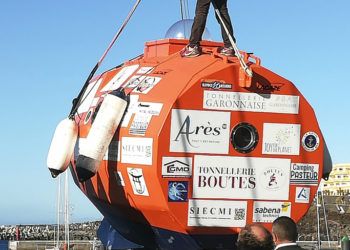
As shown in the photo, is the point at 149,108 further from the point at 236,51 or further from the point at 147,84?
the point at 236,51

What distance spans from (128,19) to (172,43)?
2.11 feet

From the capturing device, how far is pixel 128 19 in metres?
9.65

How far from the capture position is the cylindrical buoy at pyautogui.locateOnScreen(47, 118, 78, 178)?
9.20 m

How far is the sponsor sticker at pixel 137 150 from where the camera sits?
787cm

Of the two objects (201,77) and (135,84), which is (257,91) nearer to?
(201,77)

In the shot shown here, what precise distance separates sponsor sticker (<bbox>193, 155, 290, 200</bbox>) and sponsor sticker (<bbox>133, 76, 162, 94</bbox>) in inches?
39.8

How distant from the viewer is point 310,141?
850cm

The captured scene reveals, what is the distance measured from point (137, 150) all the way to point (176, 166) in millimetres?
488

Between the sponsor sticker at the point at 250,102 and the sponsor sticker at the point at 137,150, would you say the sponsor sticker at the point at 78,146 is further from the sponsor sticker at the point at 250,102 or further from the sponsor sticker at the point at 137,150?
the sponsor sticker at the point at 250,102

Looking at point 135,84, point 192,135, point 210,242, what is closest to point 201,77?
point 192,135

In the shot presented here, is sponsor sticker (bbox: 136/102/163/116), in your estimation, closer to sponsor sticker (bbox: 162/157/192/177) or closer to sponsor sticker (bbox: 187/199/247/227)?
sponsor sticker (bbox: 162/157/192/177)

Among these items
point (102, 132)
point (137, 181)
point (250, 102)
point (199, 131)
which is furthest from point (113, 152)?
point (250, 102)

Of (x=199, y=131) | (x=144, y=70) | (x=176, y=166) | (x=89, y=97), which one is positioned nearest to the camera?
(x=176, y=166)

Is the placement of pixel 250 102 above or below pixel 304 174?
above
